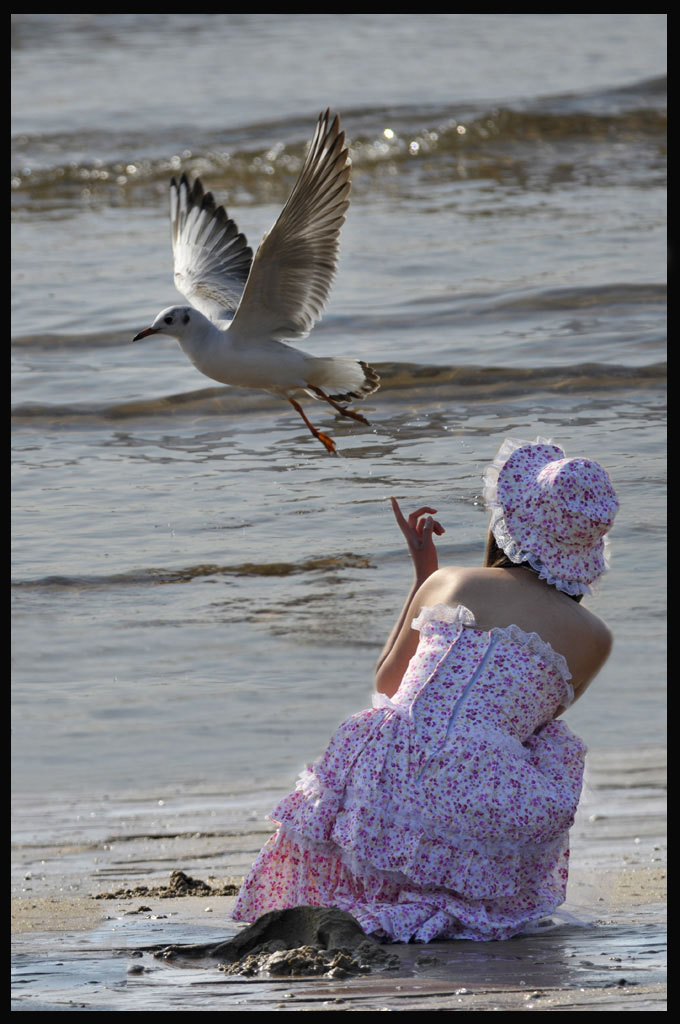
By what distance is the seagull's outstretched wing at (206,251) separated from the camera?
6.62 m

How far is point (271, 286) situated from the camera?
233 inches

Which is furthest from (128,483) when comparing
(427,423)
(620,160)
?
(620,160)

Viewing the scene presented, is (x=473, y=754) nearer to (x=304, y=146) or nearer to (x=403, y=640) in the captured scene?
(x=403, y=640)

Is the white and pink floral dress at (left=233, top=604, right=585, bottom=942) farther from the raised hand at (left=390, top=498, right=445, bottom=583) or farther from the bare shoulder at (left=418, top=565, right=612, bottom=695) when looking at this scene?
the raised hand at (left=390, top=498, right=445, bottom=583)

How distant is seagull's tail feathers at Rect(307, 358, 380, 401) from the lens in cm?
634

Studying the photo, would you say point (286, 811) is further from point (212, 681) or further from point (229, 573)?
point (229, 573)

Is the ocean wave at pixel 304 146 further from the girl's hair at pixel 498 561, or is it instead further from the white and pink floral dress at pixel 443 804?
the white and pink floral dress at pixel 443 804

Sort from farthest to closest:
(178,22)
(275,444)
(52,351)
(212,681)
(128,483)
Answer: (178,22) < (52,351) < (275,444) < (128,483) < (212,681)

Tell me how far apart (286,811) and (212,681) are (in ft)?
5.37

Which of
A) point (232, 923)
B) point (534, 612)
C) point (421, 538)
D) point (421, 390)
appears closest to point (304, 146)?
point (421, 390)

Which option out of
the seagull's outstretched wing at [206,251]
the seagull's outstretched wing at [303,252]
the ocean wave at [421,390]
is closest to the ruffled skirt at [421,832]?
the seagull's outstretched wing at [303,252]

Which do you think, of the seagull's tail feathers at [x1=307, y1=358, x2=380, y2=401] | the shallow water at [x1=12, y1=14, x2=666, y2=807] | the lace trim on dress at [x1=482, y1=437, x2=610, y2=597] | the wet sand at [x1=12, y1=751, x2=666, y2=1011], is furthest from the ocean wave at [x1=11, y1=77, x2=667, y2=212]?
the lace trim on dress at [x1=482, y1=437, x2=610, y2=597]

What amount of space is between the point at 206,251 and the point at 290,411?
1.18m

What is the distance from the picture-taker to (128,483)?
6.34m
